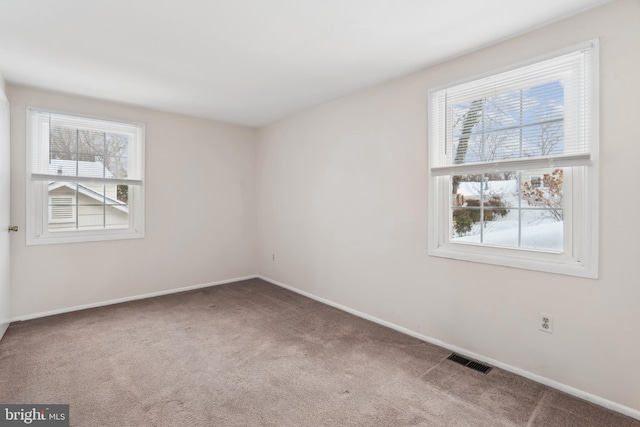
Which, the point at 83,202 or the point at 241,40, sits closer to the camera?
the point at 241,40

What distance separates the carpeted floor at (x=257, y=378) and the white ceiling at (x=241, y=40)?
94.0 inches

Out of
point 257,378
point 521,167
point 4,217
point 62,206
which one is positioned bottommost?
point 257,378

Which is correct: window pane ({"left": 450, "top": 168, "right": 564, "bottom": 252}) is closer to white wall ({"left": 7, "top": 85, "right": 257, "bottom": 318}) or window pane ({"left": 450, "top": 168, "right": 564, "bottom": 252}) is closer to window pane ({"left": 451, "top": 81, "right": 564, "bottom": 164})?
window pane ({"left": 451, "top": 81, "right": 564, "bottom": 164})

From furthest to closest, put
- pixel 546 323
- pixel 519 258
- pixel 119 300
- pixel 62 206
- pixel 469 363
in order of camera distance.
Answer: pixel 119 300, pixel 62 206, pixel 469 363, pixel 519 258, pixel 546 323

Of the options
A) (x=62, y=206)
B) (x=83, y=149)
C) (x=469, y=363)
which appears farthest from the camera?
(x=83, y=149)

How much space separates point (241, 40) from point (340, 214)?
199 cm

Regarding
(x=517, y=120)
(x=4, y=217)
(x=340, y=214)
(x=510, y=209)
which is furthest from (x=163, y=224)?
(x=517, y=120)

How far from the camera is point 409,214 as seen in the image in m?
2.86

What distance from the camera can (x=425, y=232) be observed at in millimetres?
2738

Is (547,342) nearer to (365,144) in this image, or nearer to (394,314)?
(394,314)

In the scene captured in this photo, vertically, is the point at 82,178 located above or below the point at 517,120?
below

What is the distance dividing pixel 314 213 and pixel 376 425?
254 centimetres

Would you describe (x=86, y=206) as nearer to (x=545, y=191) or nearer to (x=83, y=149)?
(x=83, y=149)

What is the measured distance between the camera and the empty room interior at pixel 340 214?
6.11 ft
